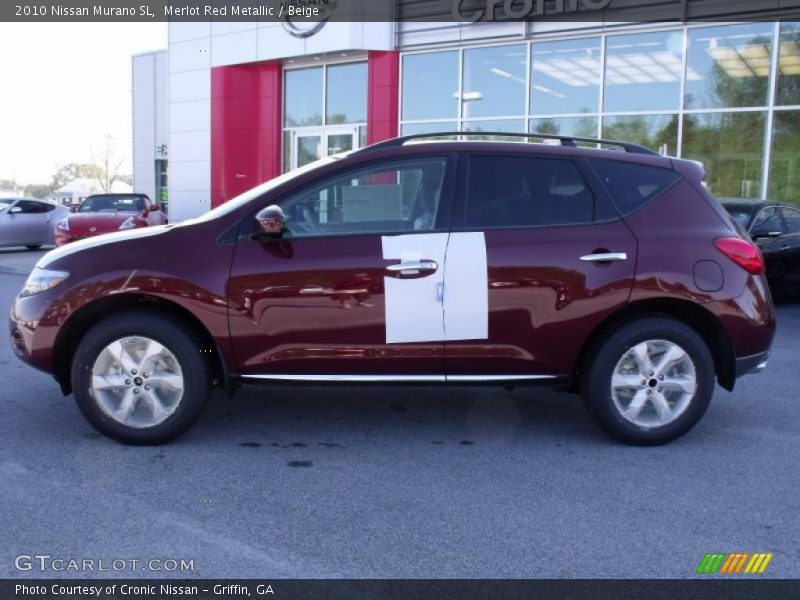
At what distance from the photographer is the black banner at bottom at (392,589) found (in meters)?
2.93

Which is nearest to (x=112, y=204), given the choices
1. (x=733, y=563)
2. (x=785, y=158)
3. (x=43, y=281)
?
(x=43, y=281)

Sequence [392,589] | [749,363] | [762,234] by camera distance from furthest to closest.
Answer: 1. [762,234]
2. [749,363]
3. [392,589]

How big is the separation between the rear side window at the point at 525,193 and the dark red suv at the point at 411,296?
1 cm

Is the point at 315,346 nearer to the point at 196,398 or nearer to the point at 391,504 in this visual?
the point at 196,398

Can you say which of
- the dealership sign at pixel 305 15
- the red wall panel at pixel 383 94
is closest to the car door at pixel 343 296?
the red wall panel at pixel 383 94

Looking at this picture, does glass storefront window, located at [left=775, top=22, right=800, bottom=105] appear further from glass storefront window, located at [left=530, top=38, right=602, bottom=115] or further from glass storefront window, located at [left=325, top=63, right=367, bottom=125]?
glass storefront window, located at [left=325, top=63, right=367, bottom=125]

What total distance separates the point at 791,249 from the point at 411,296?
7192mm

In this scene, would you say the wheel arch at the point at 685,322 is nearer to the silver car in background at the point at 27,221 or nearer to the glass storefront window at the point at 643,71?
the glass storefront window at the point at 643,71

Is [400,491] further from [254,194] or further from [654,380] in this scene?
[254,194]

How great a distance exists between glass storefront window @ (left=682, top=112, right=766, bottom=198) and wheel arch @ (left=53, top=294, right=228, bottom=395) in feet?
39.1

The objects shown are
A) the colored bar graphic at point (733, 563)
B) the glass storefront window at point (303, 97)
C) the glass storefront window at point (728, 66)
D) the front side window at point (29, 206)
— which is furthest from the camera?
the glass storefront window at point (303, 97)

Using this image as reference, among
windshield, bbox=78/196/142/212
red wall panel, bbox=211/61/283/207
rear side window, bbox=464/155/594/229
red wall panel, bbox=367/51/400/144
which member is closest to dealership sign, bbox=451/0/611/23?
red wall panel, bbox=367/51/400/144

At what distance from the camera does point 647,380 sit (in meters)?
4.60

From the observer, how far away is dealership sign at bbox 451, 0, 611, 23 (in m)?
15.0
